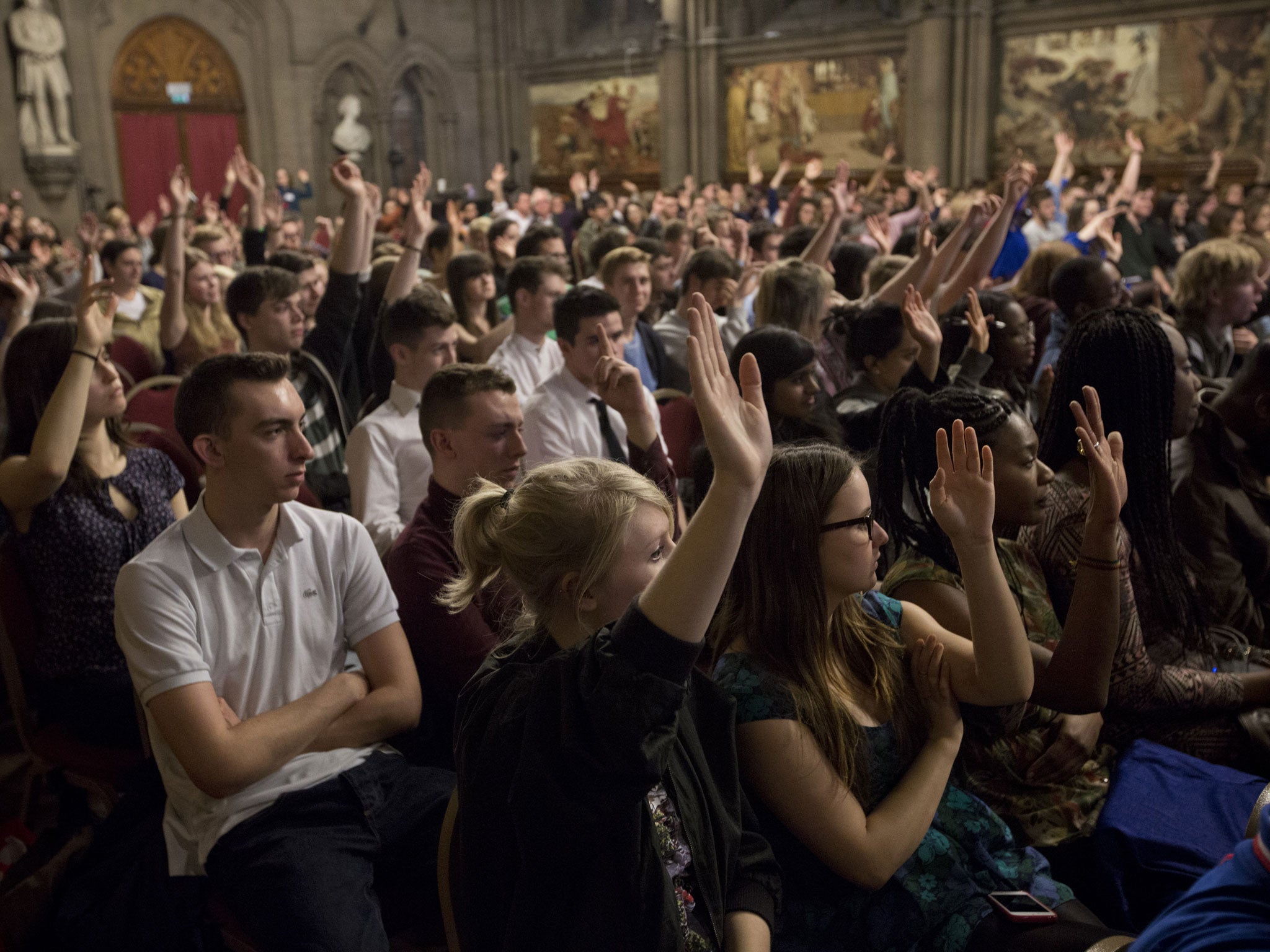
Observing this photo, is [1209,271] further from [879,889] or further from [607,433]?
[879,889]

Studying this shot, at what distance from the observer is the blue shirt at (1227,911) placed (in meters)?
1.07

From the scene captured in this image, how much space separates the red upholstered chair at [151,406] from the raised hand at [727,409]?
338cm

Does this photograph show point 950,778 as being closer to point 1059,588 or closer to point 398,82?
point 1059,588

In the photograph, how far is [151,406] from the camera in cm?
434

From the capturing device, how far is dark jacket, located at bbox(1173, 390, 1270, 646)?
3129mm

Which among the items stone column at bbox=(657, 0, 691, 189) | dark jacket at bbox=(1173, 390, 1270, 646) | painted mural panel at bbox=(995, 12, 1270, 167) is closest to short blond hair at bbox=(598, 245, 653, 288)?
dark jacket at bbox=(1173, 390, 1270, 646)

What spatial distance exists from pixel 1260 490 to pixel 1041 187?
814 cm

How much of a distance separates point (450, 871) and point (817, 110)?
739 inches

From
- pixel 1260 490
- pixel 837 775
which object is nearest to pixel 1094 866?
pixel 837 775

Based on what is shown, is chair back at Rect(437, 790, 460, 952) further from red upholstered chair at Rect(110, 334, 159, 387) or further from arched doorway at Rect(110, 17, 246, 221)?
arched doorway at Rect(110, 17, 246, 221)

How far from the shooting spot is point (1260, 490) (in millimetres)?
3400

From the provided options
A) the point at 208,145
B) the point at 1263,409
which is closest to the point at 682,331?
the point at 1263,409

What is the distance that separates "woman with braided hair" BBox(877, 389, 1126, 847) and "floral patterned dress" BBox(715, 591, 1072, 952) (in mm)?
319

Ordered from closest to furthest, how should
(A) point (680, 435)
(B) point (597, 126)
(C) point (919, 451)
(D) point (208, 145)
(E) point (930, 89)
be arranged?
(C) point (919, 451), (A) point (680, 435), (E) point (930, 89), (D) point (208, 145), (B) point (597, 126)
